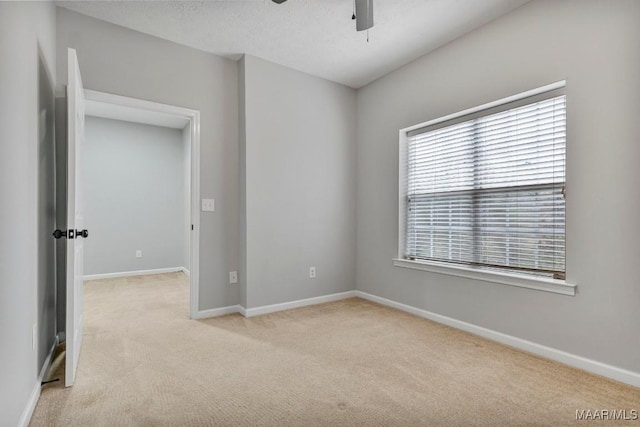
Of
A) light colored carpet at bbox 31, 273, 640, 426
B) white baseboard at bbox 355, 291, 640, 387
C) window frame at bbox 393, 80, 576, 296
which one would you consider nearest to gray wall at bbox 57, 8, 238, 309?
light colored carpet at bbox 31, 273, 640, 426

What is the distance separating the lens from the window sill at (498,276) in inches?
88.7

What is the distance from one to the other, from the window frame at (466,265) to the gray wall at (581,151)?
0.17 feet

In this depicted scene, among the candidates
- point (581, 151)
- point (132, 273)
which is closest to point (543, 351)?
point (581, 151)

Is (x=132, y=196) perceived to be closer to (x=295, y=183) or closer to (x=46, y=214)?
(x=295, y=183)

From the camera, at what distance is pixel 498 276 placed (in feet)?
8.50

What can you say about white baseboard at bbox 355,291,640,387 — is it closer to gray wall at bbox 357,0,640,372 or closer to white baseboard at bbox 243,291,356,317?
gray wall at bbox 357,0,640,372

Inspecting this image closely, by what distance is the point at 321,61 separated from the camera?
341 cm

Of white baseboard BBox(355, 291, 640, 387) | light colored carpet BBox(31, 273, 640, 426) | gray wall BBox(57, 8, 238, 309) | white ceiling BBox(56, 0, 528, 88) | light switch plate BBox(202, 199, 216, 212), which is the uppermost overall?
white ceiling BBox(56, 0, 528, 88)

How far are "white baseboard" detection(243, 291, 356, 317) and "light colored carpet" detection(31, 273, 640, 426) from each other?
0.79 feet

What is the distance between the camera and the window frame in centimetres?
231

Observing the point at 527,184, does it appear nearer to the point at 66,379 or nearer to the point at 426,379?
the point at 426,379

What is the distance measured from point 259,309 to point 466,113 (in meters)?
2.64

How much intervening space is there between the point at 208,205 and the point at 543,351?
297 cm

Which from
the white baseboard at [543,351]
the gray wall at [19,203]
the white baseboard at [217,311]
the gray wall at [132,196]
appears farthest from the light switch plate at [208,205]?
the gray wall at [132,196]
